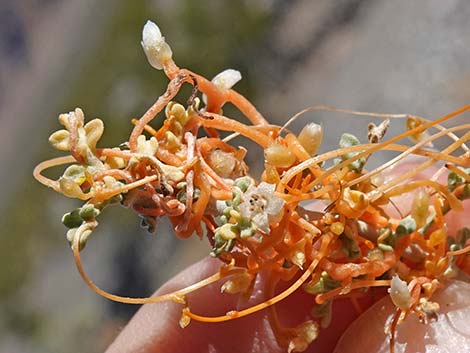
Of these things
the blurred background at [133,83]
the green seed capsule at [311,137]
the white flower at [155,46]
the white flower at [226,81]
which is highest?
the white flower at [155,46]

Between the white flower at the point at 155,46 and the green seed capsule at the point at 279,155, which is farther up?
the white flower at the point at 155,46

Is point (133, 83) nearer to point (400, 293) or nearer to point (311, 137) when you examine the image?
point (311, 137)

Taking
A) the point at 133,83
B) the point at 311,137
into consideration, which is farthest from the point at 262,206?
the point at 133,83

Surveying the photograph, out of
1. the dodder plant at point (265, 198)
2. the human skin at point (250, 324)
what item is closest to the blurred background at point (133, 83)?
the human skin at point (250, 324)

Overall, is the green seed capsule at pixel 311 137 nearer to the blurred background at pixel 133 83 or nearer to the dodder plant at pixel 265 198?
the dodder plant at pixel 265 198

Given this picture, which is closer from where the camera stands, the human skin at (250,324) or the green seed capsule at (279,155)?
the green seed capsule at (279,155)

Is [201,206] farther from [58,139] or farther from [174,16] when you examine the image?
[174,16]

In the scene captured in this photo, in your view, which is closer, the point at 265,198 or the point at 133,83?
the point at 265,198

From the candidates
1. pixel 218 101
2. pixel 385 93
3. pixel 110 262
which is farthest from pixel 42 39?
pixel 218 101
